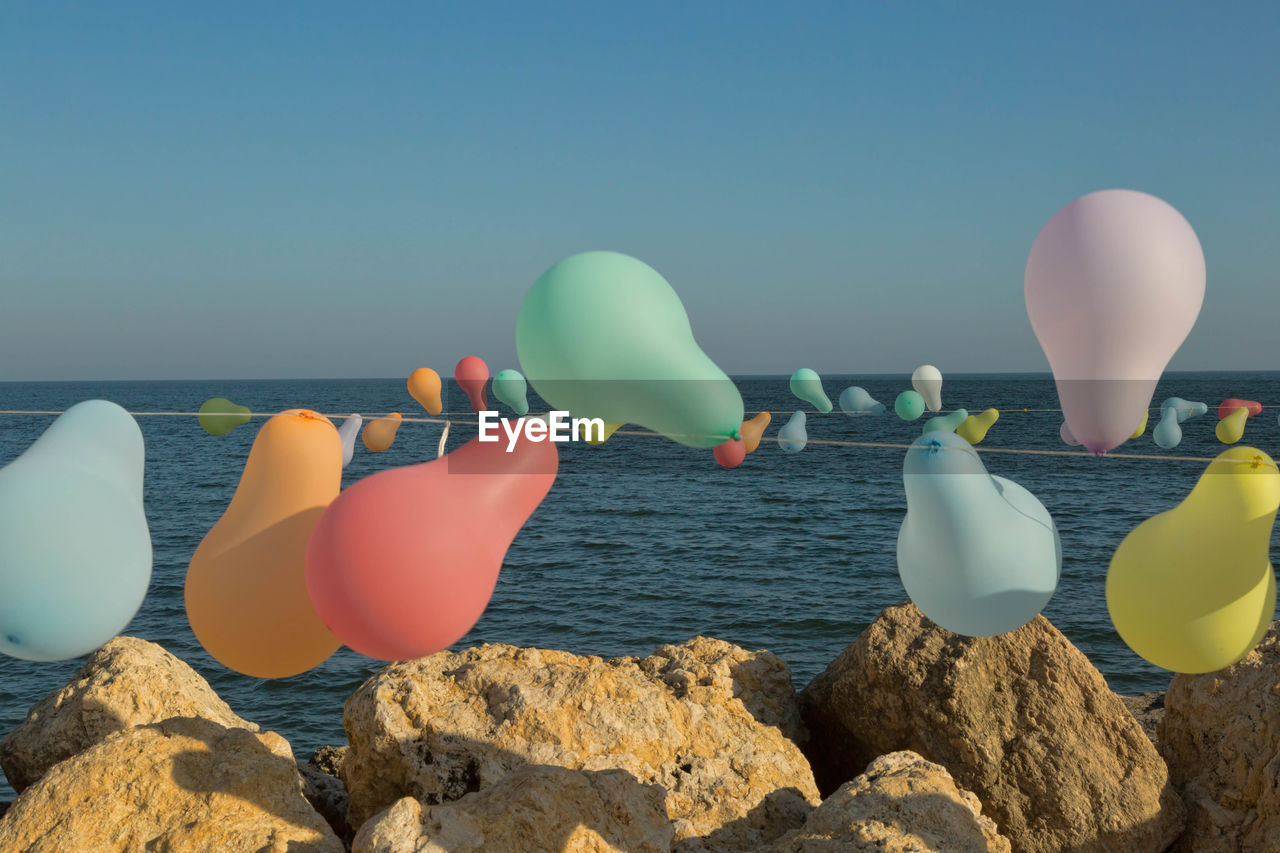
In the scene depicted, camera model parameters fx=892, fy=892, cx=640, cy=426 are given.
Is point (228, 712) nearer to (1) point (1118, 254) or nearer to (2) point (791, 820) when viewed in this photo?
(2) point (791, 820)

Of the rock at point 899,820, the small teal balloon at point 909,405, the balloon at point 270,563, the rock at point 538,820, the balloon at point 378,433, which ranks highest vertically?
the small teal balloon at point 909,405

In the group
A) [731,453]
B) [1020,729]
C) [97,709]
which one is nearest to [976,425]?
[1020,729]

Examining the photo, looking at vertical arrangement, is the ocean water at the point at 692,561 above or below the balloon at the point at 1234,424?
below

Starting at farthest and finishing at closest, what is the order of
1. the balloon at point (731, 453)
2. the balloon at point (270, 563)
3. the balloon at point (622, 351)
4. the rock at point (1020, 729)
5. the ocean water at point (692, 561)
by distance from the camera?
the ocean water at point (692, 561), the rock at point (1020, 729), the balloon at point (731, 453), the balloon at point (270, 563), the balloon at point (622, 351)

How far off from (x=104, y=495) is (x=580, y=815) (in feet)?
7.56

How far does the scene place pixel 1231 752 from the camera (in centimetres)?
551

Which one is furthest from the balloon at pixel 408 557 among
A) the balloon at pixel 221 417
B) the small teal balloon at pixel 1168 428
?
the small teal balloon at pixel 1168 428

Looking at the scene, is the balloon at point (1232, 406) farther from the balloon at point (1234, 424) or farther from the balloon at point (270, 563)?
the balloon at point (270, 563)

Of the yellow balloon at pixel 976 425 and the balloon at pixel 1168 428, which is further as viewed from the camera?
the balloon at pixel 1168 428

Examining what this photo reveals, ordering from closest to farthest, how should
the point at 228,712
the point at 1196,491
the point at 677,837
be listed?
the point at 1196,491
the point at 677,837
the point at 228,712

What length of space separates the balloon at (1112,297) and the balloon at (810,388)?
4850 millimetres

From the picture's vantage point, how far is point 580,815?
151 inches

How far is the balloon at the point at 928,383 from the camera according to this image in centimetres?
860

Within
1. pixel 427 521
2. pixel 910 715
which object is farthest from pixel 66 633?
pixel 910 715
